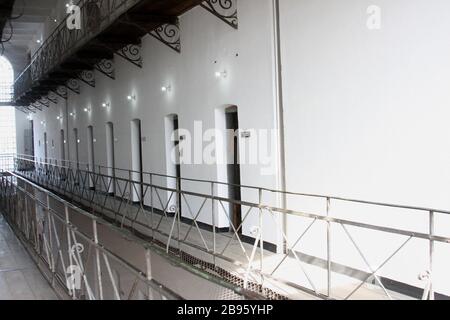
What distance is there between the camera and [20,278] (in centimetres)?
370

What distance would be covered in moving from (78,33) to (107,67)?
3.38ft

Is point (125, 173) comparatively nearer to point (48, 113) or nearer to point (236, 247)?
point (236, 247)

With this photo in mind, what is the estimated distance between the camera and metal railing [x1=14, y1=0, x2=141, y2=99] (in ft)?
→ 24.5

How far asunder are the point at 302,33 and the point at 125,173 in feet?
20.8

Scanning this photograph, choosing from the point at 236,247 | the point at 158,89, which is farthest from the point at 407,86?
the point at 158,89

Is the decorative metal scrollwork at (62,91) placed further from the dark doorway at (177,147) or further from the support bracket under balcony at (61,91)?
the dark doorway at (177,147)

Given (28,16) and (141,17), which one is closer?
(141,17)

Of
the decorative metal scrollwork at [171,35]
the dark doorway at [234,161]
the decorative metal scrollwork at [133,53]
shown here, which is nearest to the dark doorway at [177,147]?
the decorative metal scrollwork at [171,35]

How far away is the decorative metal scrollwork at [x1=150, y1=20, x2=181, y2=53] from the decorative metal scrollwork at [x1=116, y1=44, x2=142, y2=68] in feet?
4.28

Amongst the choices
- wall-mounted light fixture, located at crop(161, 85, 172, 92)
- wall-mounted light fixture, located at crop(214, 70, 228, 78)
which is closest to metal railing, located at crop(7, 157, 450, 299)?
wall-mounted light fixture, located at crop(214, 70, 228, 78)

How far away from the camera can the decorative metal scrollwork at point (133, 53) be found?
9000mm

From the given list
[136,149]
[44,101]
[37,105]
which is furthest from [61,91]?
[136,149]

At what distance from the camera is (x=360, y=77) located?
4094 millimetres

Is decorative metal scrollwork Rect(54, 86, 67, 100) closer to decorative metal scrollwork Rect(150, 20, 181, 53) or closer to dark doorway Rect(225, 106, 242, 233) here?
decorative metal scrollwork Rect(150, 20, 181, 53)
